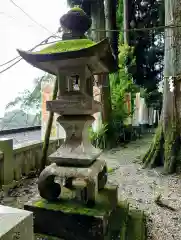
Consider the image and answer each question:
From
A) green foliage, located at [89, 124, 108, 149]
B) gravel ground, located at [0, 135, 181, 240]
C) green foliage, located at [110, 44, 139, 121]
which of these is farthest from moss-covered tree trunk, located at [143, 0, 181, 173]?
green foliage, located at [110, 44, 139, 121]

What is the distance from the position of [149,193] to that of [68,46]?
129 inches

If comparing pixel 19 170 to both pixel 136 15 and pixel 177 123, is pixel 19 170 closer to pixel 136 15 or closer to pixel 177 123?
pixel 177 123

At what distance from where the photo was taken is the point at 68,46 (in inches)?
99.0

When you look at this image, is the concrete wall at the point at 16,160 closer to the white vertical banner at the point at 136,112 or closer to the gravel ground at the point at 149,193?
the gravel ground at the point at 149,193

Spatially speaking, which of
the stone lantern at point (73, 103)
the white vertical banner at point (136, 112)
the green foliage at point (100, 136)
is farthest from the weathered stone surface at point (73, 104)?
the white vertical banner at point (136, 112)

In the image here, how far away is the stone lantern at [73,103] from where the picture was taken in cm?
251

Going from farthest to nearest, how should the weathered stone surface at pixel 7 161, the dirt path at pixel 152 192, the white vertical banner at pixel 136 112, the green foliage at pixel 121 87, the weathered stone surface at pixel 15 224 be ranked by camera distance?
the white vertical banner at pixel 136 112 → the green foliage at pixel 121 87 → the weathered stone surface at pixel 7 161 → the dirt path at pixel 152 192 → the weathered stone surface at pixel 15 224

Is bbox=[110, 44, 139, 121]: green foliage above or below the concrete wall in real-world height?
above

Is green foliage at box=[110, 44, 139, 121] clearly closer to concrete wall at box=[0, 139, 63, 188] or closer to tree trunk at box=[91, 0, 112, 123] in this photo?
tree trunk at box=[91, 0, 112, 123]

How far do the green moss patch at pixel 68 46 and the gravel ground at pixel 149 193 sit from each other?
8.32ft

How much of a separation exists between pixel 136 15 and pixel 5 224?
Answer: 59.1 feet

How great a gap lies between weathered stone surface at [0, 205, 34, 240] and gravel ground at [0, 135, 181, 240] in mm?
2670

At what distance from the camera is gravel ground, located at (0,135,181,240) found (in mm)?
3152

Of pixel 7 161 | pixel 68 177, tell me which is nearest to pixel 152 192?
pixel 68 177
